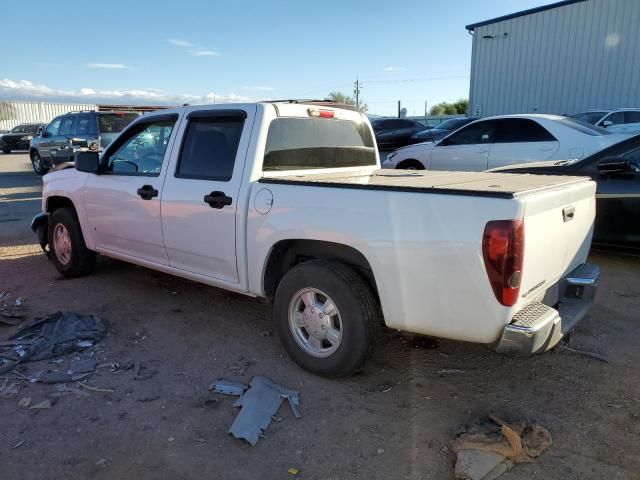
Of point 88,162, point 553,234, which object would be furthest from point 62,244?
point 553,234

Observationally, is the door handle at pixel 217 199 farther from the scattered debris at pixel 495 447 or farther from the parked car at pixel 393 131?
the parked car at pixel 393 131

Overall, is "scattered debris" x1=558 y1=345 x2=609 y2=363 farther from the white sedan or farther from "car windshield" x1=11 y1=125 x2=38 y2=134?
"car windshield" x1=11 y1=125 x2=38 y2=134

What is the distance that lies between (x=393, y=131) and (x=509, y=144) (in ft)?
29.6

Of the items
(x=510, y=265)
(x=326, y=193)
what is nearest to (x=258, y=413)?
(x=326, y=193)

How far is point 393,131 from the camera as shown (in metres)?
17.2

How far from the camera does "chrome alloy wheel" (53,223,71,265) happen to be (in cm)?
557

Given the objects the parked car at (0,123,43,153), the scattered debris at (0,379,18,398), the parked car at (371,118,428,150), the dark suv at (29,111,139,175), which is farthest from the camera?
the parked car at (0,123,43,153)

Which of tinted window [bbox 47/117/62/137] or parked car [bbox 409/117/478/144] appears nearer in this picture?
tinted window [bbox 47/117/62/137]

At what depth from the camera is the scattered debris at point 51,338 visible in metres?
3.79

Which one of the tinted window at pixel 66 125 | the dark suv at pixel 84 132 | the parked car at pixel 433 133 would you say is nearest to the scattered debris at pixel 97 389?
the dark suv at pixel 84 132

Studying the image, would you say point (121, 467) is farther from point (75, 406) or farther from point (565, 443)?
point (565, 443)

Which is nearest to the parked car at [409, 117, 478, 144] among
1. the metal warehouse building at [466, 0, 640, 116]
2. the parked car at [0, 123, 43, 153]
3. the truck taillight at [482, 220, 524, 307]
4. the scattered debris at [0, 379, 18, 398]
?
the metal warehouse building at [466, 0, 640, 116]

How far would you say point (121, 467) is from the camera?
2.62 metres

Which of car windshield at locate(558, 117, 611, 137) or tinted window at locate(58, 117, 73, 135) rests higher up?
tinted window at locate(58, 117, 73, 135)
